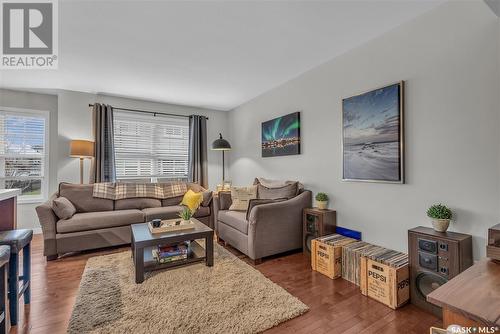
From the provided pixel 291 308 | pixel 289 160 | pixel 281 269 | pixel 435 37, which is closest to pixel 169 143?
pixel 289 160

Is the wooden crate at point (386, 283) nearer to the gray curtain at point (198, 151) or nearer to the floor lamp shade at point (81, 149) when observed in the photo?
the gray curtain at point (198, 151)

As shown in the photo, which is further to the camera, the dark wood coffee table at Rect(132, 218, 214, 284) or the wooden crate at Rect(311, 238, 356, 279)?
the wooden crate at Rect(311, 238, 356, 279)

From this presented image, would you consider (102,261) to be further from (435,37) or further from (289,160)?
(435,37)

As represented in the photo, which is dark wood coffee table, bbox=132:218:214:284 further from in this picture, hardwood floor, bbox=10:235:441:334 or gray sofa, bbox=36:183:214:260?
gray sofa, bbox=36:183:214:260

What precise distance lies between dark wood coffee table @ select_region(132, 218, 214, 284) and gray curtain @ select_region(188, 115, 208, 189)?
7.23 feet

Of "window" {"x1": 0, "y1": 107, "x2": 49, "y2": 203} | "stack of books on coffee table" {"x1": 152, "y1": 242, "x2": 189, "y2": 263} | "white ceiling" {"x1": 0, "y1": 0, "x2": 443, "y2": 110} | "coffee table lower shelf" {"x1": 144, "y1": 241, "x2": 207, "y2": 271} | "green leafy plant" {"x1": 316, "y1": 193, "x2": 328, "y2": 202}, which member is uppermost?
"white ceiling" {"x1": 0, "y1": 0, "x2": 443, "y2": 110}

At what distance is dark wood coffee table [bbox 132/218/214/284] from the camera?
211 centimetres

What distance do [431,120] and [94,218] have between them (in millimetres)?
3744

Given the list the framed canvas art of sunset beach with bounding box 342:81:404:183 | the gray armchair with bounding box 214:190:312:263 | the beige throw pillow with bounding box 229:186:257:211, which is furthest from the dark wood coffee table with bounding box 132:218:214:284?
the framed canvas art of sunset beach with bounding box 342:81:404:183

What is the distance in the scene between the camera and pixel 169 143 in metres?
4.71

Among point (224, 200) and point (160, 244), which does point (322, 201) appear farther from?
point (160, 244)

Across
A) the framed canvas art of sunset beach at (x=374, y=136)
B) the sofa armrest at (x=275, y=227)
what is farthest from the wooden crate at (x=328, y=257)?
the framed canvas art of sunset beach at (x=374, y=136)

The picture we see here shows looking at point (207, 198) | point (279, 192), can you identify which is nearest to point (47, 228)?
point (207, 198)

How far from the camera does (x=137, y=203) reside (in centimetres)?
362
